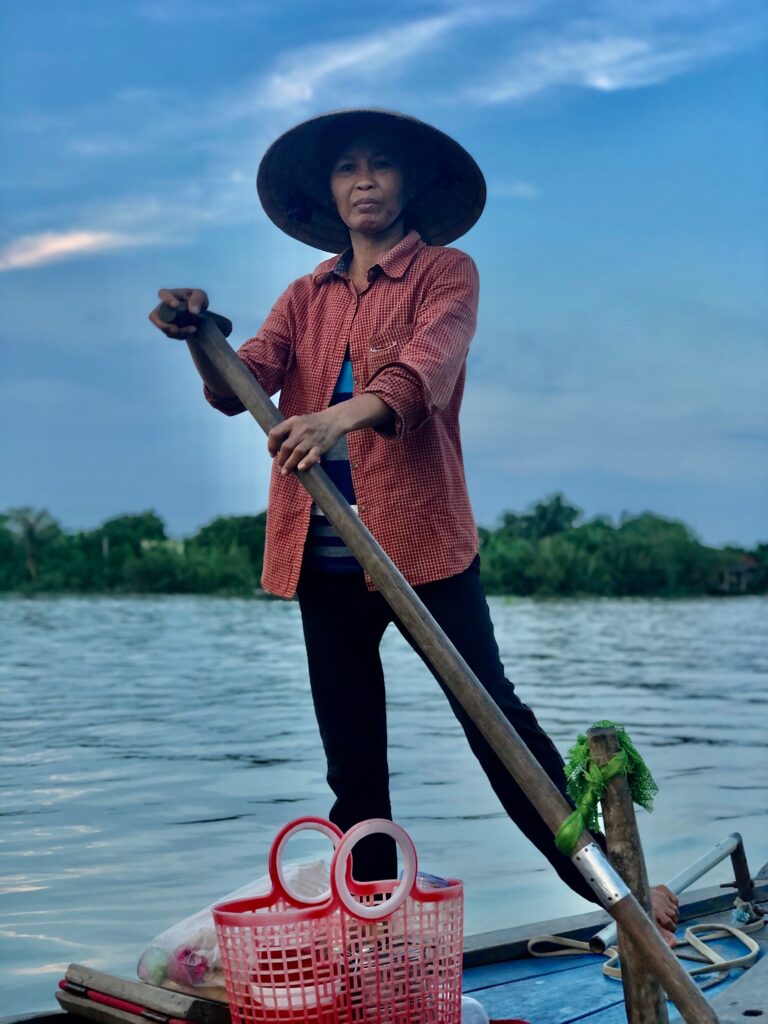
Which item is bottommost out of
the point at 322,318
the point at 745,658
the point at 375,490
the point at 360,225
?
the point at 745,658

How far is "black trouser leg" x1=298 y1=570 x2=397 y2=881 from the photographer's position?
2451 millimetres

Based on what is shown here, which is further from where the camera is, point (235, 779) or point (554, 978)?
point (235, 779)

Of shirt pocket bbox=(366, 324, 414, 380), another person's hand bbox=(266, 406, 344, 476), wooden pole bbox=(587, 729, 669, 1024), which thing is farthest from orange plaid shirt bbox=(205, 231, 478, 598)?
wooden pole bbox=(587, 729, 669, 1024)

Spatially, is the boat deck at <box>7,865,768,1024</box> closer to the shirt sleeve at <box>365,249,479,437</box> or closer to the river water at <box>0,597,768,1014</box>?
the shirt sleeve at <box>365,249,479,437</box>

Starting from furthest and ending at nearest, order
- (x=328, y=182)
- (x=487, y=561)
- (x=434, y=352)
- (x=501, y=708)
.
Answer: (x=487, y=561) → (x=328, y=182) → (x=501, y=708) → (x=434, y=352)

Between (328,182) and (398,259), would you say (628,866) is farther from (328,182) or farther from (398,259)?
(328,182)

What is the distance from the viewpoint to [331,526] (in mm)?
2406

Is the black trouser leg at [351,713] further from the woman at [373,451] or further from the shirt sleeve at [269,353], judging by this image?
the shirt sleeve at [269,353]

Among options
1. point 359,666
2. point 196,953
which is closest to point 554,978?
point 359,666

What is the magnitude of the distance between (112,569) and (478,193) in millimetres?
34521

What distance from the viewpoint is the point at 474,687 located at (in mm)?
1934

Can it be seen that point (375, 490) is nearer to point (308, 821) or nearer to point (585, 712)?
point (308, 821)

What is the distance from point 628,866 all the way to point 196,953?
712 millimetres

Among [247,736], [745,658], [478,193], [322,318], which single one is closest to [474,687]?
[322,318]
